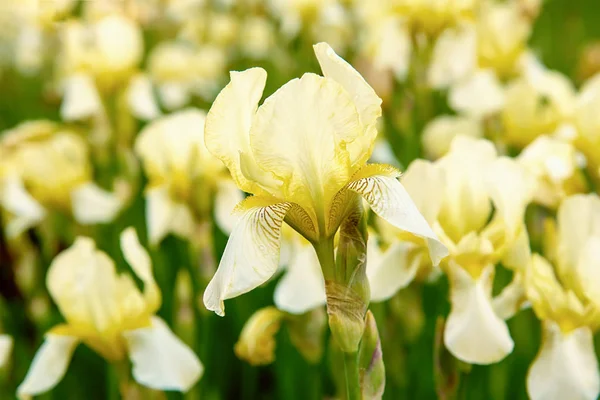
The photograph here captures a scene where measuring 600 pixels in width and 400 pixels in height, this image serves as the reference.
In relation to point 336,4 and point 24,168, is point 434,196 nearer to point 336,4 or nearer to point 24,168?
point 24,168

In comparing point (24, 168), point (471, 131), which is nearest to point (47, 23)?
Result: point (24, 168)

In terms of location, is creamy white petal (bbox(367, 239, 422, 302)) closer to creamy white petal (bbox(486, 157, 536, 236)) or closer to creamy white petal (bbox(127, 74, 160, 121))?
creamy white petal (bbox(486, 157, 536, 236))

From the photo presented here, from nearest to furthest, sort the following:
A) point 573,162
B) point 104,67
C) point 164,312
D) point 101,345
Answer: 1. point 101,345
2. point 573,162
3. point 164,312
4. point 104,67

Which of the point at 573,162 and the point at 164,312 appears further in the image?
the point at 164,312

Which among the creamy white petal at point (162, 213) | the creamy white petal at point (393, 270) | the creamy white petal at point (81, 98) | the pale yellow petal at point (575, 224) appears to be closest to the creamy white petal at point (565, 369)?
the pale yellow petal at point (575, 224)

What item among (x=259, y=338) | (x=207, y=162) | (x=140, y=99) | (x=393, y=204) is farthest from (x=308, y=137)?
(x=140, y=99)
